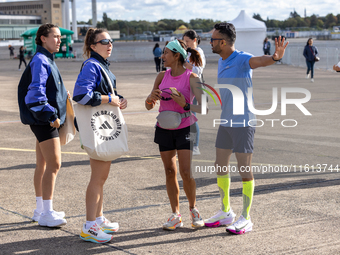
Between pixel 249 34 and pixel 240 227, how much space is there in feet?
109

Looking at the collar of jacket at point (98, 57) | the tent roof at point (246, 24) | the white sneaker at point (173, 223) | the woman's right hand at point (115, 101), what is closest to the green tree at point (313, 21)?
the tent roof at point (246, 24)

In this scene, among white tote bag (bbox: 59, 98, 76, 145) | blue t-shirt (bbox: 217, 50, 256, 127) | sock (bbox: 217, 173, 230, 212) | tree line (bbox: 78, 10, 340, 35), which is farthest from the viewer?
tree line (bbox: 78, 10, 340, 35)

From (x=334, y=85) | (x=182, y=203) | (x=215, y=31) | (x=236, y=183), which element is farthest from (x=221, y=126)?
(x=334, y=85)

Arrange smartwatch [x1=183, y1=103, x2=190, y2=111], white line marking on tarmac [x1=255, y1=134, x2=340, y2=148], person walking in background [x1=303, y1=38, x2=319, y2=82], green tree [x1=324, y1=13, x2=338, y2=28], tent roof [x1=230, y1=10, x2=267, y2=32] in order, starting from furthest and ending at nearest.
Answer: green tree [x1=324, y1=13, x2=338, y2=28]
tent roof [x1=230, y1=10, x2=267, y2=32]
person walking in background [x1=303, y1=38, x2=319, y2=82]
white line marking on tarmac [x1=255, y1=134, x2=340, y2=148]
smartwatch [x1=183, y1=103, x2=190, y2=111]

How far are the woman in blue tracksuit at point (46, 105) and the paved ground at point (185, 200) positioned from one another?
399mm

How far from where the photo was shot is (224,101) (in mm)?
4160

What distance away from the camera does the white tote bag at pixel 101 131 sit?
12.6 feet

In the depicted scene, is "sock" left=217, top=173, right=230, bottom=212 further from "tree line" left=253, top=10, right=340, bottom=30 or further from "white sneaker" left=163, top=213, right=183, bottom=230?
"tree line" left=253, top=10, right=340, bottom=30

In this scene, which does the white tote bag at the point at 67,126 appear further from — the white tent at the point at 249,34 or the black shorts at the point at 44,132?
the white tent at the point at 249,34

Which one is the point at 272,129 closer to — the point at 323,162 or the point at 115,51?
the point at 323,162

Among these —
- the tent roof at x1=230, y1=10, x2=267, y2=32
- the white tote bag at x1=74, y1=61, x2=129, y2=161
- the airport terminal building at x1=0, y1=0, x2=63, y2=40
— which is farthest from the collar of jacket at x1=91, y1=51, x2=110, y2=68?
the airport terminal building at x1=0, y1=0, x2=63, y2=40

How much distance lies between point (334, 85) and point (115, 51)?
27058 mm

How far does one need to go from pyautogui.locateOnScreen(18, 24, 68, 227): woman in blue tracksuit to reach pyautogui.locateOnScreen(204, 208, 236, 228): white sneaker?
4.65ft

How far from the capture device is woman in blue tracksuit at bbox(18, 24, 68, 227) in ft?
13.5
